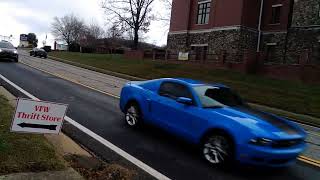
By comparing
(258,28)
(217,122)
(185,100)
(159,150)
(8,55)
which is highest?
(258,28)

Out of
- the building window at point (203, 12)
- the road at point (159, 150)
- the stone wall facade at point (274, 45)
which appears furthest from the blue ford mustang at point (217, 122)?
the building window at point (203, 12)

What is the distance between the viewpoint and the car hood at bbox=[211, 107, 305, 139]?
7633 millimetres

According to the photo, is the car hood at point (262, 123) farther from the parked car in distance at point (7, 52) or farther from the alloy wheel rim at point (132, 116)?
the parked car in distance at point (7, 52)

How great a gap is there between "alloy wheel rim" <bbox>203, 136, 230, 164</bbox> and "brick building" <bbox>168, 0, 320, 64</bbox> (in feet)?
103

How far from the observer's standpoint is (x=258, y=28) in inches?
1763

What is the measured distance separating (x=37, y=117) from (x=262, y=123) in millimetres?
3732

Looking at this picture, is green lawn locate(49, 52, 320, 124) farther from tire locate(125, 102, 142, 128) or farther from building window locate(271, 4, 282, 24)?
tire locate(125, 102, 142, 128)

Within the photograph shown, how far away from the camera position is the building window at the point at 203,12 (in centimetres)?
4762

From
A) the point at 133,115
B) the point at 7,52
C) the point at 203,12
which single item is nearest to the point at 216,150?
the point at 133,115

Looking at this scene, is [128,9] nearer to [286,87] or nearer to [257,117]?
[286,87]

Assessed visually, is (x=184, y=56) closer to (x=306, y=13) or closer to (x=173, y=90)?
(x=306, y=13)

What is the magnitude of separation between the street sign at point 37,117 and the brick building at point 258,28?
32.9m

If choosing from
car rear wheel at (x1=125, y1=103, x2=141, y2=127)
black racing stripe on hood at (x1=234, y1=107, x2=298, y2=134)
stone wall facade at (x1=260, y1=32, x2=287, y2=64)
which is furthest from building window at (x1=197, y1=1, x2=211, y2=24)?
black racing stripe on hood at (x1=234, y1=107, x2=298, y2=134)

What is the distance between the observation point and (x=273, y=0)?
44562 millimetres
